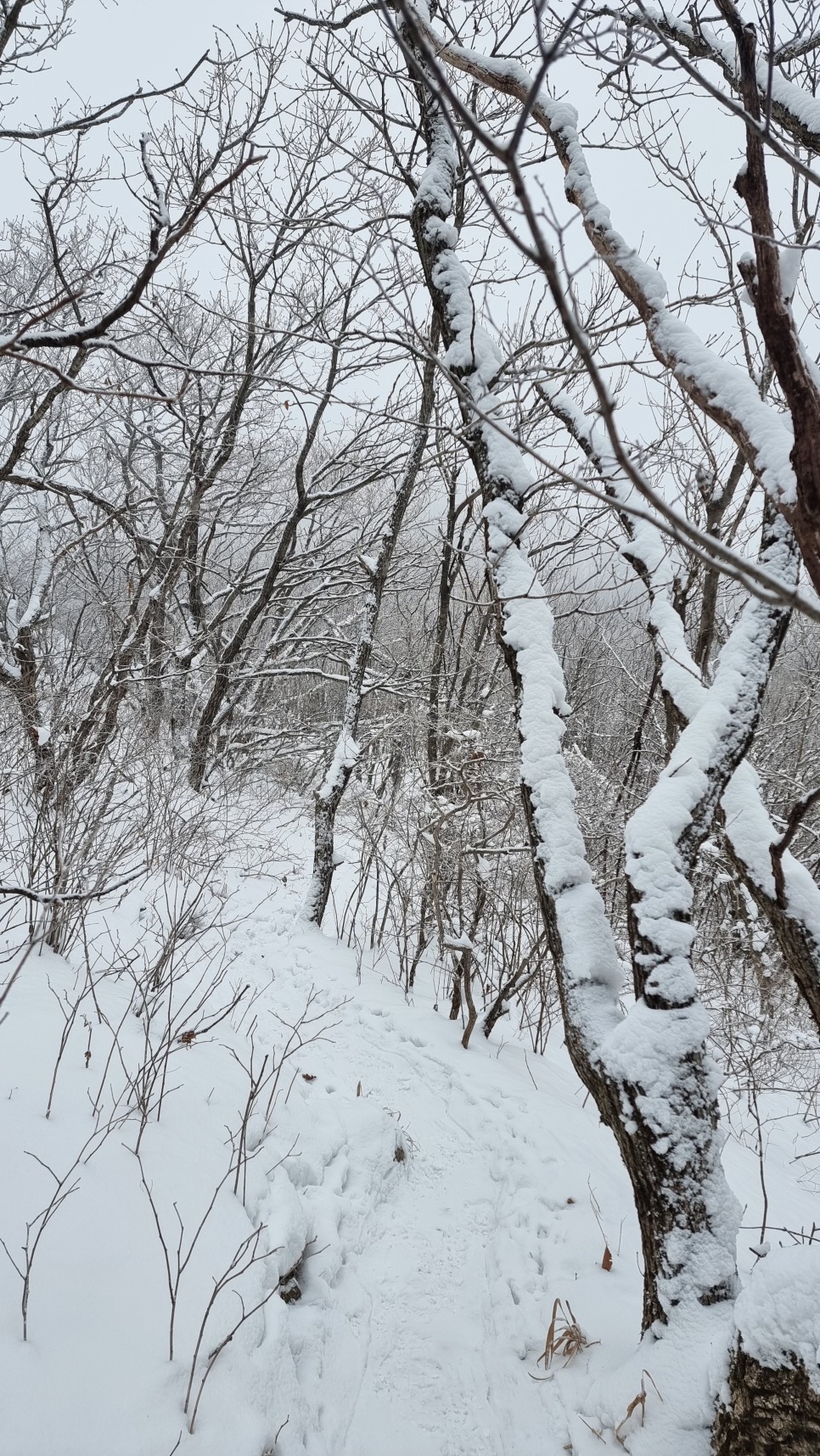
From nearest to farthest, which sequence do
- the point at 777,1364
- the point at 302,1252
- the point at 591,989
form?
the point at 777,1364
the point at 591,989
the point at 302,1252

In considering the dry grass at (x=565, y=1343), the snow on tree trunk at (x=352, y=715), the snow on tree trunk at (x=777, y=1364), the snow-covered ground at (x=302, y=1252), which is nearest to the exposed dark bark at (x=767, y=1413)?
the snow on tree trunk at (x=777, y=1364)

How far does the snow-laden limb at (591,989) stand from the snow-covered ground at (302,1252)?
22cm

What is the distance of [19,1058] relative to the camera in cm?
261

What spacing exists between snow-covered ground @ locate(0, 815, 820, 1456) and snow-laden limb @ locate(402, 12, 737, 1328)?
0.22m

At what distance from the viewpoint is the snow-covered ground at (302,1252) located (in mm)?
1840

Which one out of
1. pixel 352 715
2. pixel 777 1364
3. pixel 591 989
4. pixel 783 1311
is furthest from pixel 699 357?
pixel 352 715

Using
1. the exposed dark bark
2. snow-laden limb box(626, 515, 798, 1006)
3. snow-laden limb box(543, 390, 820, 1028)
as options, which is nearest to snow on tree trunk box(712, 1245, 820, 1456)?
the exposed dark bark

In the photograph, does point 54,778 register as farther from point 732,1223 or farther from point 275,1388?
point 732,1223

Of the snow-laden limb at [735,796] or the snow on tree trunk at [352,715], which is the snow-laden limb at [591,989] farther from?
the snow on tree trunk at [352,715]

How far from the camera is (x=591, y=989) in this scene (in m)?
2.42

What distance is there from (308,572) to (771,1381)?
10140 millimetres

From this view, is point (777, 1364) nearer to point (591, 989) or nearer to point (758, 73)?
point (591, 989)

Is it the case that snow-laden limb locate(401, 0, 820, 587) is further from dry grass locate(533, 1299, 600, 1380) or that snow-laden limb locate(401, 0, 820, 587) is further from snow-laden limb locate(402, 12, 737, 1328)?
dry grass locate(533, 1299, 600, 1380)

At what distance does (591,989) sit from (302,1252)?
1547 millimetres
